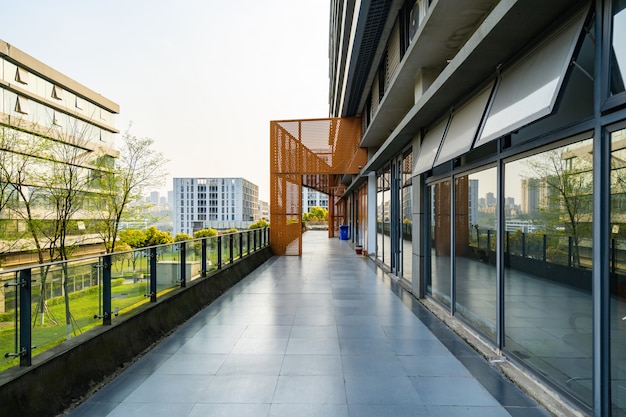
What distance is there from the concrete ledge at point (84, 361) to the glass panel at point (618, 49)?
5.51 meters

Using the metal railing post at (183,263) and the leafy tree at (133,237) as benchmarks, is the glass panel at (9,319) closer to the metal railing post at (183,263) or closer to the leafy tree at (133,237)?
the metal railing post at (183,263)

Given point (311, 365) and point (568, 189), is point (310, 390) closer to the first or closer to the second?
point (311, 365)

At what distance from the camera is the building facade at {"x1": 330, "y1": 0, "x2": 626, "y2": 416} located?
2938 mm

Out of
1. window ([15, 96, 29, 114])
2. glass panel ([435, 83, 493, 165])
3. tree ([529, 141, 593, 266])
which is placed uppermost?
window ([15, 96, 29, 114])

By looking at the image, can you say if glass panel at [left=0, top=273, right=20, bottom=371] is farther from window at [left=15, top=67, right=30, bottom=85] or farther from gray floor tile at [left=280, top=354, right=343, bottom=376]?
window at [left=15, top=67, right=30, bottom=85]

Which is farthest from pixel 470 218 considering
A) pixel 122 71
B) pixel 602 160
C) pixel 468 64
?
pixel 122 71

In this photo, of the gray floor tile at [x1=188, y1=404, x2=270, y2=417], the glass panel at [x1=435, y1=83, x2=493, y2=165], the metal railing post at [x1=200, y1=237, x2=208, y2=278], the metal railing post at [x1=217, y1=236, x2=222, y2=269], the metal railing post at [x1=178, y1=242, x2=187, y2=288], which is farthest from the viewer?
the metal railing post at [x1=217, y1=236, x2=222, y2=269]

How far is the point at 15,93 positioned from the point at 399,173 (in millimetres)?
50802

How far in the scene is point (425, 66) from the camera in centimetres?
698

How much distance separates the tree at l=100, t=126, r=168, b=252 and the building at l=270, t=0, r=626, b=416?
17.4m

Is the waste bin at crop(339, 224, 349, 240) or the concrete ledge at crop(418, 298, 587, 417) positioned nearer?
the concrete ledge at crop(418, 298, 587, 417)

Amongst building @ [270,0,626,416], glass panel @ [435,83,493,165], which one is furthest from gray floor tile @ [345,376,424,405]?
glass panel @ [435,83,493,165]

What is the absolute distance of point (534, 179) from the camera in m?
3.99

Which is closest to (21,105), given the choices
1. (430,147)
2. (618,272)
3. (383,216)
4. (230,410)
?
(383,216)
